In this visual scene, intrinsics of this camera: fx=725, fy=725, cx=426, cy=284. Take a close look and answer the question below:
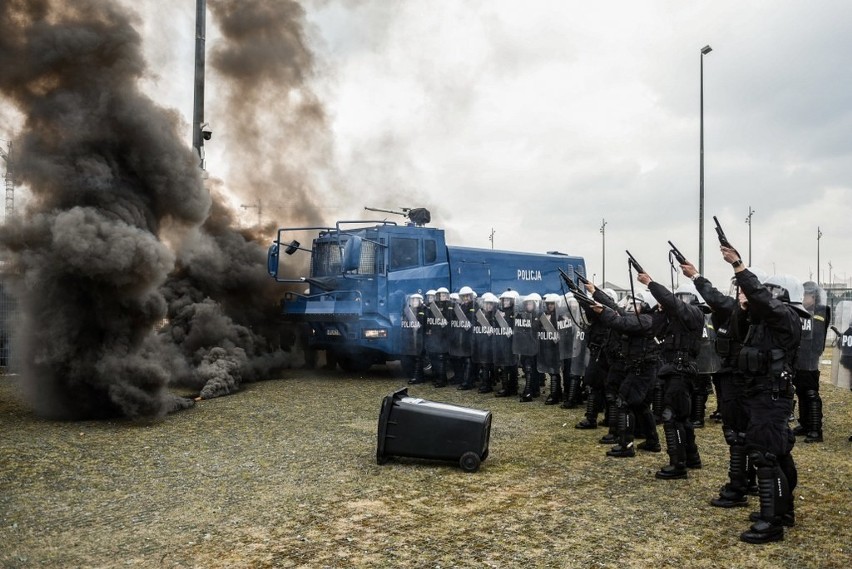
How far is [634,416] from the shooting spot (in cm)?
882

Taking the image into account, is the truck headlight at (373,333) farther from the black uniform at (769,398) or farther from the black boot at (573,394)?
the black uniform at (769,398)

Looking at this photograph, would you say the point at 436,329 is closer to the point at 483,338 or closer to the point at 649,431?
the point at 483,338

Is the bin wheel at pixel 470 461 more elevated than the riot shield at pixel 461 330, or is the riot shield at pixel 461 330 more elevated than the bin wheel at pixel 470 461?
the riot shield at pixel 461 330

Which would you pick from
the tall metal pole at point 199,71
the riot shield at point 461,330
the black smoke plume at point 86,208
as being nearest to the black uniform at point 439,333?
the riot shield at point 461,330

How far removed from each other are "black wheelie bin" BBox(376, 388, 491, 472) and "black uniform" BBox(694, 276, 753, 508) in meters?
2.33

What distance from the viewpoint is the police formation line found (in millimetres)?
5629

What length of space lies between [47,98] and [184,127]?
2579mm

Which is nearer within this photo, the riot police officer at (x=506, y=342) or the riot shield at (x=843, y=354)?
the riot shield at (x=843, y=354)

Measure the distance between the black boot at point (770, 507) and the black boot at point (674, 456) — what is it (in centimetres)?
157

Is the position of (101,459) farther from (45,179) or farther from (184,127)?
(184,127)

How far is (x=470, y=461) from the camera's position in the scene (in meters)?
7.35

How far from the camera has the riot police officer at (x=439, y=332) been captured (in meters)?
14.3

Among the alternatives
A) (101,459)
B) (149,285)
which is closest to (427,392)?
(149,285)

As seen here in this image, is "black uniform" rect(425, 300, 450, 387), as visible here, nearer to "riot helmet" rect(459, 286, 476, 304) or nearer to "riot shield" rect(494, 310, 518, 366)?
"riot helmet" rect(459, 286, 476, 304)
